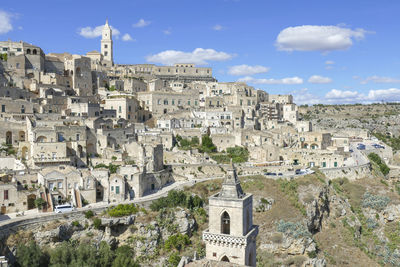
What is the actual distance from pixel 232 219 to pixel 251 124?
42.3 meters

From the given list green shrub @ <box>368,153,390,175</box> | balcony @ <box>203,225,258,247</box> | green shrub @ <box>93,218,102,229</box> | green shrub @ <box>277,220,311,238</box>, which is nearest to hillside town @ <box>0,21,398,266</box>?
balcony @ <box>203,225,258,247</box>

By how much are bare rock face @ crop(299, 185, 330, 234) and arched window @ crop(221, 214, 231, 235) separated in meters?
21.7

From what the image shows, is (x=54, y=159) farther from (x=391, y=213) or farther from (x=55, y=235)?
(x=391, y=213)

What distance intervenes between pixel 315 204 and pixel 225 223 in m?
24.0

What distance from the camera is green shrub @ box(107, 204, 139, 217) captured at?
110 ft

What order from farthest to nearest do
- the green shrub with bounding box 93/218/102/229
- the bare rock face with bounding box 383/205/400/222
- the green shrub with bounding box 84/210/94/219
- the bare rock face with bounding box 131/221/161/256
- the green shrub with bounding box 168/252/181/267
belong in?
the bare rock face with bounding box 383/205/400/222 → the bare rock face with bounding box 131/221/161/256 → the green shrub with bounding box 84/210/94/219 → the green shrub with bounding box 93/218/102/229 → the green shrub with bounding box 168/252/181/267

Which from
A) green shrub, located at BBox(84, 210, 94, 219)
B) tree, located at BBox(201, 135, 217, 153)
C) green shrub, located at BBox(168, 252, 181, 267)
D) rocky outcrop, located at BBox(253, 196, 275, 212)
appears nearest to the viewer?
green shrub, located at BBox(168, 252, 181, 267)

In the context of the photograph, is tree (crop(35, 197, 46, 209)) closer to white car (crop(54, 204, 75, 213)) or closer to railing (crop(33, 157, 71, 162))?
white car (crop(54, 204, 75, 213))

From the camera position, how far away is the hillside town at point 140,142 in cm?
3309

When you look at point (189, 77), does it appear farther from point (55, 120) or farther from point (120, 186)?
point (120, 186)

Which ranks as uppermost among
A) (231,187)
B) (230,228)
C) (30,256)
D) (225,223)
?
(231,187)

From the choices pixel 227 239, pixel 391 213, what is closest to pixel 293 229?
pixel 391 213

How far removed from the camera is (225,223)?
19281mm

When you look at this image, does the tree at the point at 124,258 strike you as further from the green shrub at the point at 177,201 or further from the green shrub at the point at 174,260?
the green shrub at the point at 177,201
